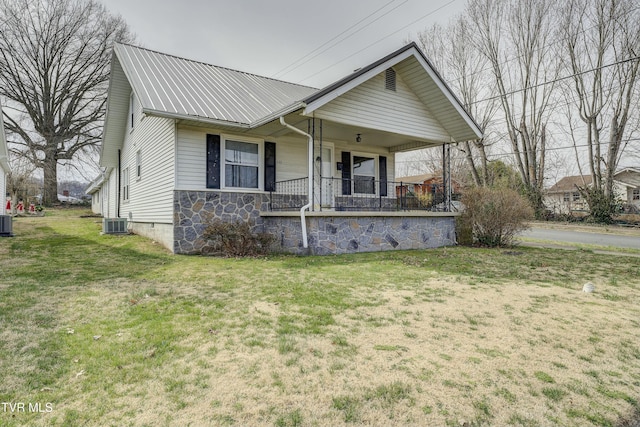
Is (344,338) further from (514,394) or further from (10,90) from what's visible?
(10,90)

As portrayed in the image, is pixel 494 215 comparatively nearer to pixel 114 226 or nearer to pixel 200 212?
pixel 200 212

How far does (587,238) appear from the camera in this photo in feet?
47.4

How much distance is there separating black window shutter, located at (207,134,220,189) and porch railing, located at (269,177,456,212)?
1.62 m

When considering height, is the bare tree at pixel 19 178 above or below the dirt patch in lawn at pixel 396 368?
above

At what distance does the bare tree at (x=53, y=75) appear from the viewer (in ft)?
77.4

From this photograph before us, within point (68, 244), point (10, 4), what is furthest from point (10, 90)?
point (68, 244)

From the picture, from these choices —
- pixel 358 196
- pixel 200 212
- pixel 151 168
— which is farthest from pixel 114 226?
pixel 358 196

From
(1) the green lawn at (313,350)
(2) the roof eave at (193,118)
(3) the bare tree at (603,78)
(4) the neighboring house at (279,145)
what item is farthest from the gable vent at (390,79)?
(3) the bare tree at (603,78)

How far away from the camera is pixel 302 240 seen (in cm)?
874

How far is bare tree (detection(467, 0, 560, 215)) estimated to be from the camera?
2091 centimetres

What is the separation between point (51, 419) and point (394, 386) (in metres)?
2.18

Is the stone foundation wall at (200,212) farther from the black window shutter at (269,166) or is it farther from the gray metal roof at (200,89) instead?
the gray metal roof at (200,89)

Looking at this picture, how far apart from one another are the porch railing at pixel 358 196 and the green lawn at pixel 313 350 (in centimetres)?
479

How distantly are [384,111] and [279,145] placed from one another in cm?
328
